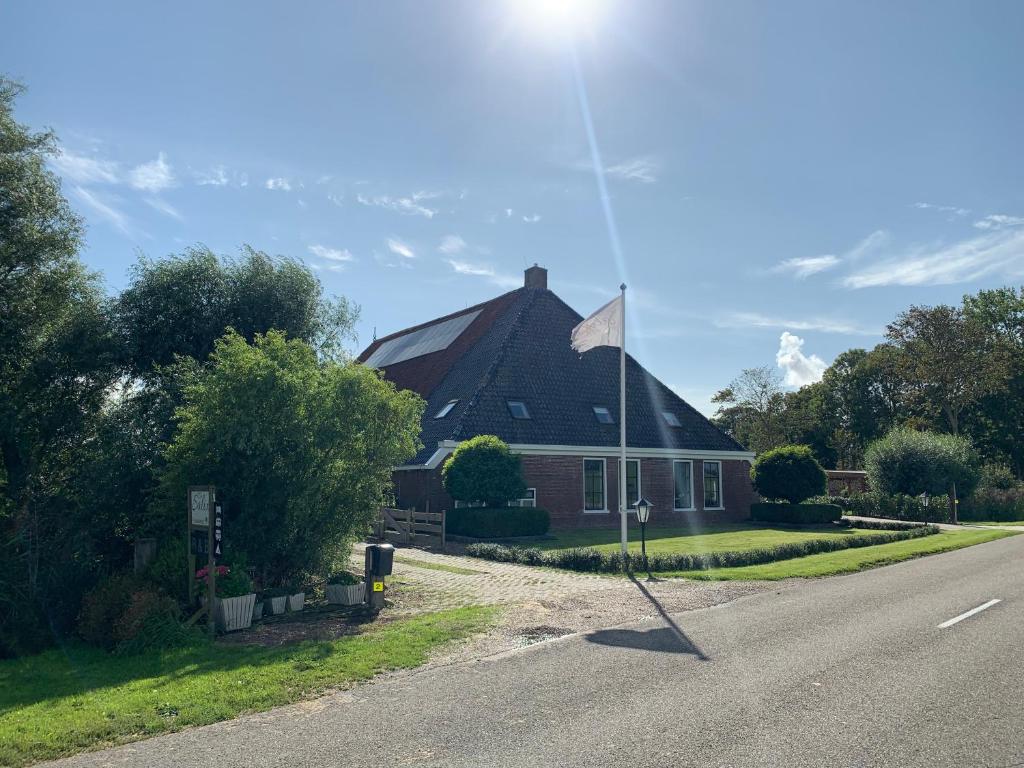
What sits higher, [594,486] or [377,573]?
[594,486]

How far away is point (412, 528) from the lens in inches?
904

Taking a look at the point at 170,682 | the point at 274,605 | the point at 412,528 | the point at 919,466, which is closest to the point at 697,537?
the point at 412,528

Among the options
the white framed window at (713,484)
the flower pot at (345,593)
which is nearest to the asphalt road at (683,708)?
the flower pot at (345,593)

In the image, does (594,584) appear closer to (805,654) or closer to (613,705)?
(805,654)

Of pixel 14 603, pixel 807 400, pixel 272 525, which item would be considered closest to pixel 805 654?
pixel 272 525

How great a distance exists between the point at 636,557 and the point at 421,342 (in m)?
23.4

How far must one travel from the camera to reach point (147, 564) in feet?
39.8

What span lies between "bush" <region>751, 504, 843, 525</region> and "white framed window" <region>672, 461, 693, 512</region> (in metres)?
3.36

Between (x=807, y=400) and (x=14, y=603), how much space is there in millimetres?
68126

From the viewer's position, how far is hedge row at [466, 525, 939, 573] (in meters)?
16.1

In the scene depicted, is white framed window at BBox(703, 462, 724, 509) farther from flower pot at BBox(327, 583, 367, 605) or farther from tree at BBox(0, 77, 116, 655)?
tree at BBox(0, 77, 116, 655)

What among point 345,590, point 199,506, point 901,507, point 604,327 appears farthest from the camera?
point 901,507

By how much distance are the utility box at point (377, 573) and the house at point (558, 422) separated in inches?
484

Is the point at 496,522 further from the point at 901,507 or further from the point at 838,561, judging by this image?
the point at 901,507
